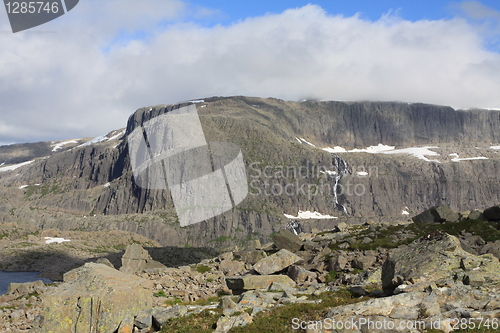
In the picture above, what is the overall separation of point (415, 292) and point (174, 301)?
1696cm

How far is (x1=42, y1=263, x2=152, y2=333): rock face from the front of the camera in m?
19.8

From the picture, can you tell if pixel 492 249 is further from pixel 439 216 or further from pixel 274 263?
pixel 439 216

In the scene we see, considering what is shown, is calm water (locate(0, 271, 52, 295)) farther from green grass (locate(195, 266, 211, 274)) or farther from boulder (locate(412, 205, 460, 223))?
boulder (locate(412, 205, 460, 223))

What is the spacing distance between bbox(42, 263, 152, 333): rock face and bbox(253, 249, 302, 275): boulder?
13723 millimetres

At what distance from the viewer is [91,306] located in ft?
65.6

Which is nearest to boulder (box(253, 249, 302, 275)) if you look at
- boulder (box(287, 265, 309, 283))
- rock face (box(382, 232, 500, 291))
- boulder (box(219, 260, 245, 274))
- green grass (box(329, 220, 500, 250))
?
boulder (box(287, 265, 309, 283))

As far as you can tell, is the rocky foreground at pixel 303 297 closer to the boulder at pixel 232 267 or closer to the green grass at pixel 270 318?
the green grass at pixel 270 318

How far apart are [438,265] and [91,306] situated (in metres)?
18.6

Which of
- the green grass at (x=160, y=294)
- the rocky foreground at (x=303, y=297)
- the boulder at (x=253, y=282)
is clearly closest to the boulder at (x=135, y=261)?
the rocky foreground at (x=303, y=297)

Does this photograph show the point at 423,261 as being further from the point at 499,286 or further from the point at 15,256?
the point at 15,256

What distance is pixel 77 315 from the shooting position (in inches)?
786

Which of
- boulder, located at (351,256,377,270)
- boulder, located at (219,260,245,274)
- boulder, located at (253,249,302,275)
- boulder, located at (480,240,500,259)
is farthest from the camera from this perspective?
boulder, located at (219,260,245,274)

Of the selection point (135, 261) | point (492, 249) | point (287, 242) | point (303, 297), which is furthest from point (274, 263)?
point (135, 261)

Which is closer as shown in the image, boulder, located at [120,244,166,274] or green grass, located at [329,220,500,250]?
green grass, located at [329,220,500,250]
